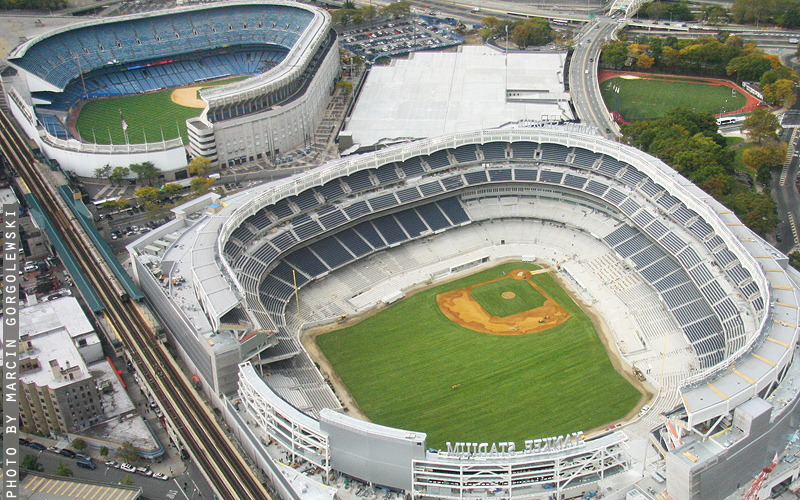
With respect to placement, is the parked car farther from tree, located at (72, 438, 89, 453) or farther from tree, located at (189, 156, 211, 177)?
tree, located at (189, 156, 211, 177)

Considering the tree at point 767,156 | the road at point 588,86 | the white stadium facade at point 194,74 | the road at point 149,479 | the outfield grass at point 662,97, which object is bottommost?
the road at point 149,479

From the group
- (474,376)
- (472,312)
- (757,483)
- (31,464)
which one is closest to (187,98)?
(472,312)

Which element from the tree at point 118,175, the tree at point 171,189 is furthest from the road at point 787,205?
the tree at point 118,175

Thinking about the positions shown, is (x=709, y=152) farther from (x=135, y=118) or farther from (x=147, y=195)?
(x=135, y=118)

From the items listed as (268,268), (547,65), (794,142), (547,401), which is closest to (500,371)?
(547,401)

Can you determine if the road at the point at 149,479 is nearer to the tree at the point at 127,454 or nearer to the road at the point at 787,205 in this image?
the tree at the point at 127,454

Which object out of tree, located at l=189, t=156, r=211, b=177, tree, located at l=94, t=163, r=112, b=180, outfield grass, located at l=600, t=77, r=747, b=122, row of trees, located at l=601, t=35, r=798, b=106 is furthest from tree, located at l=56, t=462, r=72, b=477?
row of trees, located at l=601, t=35, r=798, b=106
